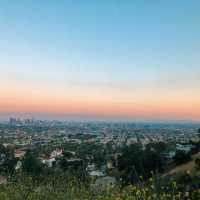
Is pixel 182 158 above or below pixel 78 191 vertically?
below

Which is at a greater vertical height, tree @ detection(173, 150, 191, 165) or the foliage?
the foliage

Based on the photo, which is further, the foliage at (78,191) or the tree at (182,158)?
the tree at (182,158)

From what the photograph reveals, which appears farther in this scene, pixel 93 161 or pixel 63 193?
pixel 93 161

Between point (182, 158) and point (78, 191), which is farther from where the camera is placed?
point (182, 158)

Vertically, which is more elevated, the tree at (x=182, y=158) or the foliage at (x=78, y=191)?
the foliage at (x=78, y=191)

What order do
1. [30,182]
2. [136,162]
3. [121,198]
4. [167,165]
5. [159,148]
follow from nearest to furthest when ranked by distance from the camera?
[121,198]
[30,182]
[136,162]
[167,165]
[159,148]

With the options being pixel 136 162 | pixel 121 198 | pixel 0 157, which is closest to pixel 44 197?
pixel 121 198

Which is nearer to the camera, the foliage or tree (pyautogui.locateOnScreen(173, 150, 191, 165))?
the foliage

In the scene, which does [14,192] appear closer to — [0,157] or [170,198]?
[170,198]

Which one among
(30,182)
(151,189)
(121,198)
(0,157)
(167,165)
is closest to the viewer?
(121,198)
